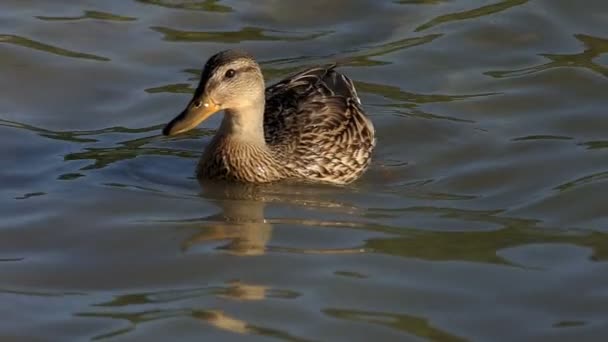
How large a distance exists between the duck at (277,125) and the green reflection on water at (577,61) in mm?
1613

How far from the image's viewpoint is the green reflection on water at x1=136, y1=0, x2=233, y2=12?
588 inches

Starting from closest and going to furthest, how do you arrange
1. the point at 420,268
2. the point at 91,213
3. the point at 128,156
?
the point at 420,268 < the point at 91,213 < the point at 128,156

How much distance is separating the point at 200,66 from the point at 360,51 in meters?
1.43

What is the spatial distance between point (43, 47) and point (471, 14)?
12.7 ft

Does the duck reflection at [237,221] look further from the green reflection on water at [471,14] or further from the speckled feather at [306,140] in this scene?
the green reflection on water at [471,14]

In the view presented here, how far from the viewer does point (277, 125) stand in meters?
12.2

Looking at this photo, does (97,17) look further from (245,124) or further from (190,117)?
(190,117)

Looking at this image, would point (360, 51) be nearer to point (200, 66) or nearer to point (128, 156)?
point (200, 66)

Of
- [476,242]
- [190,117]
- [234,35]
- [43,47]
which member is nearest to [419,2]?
[234,35]

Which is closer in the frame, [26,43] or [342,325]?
[342,325]

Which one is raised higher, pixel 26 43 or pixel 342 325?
pixel 26 43

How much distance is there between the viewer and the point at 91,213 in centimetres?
1039

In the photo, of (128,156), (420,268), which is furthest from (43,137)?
(420,268)

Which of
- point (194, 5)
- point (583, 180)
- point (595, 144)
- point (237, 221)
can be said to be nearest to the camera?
point (237, 221)
